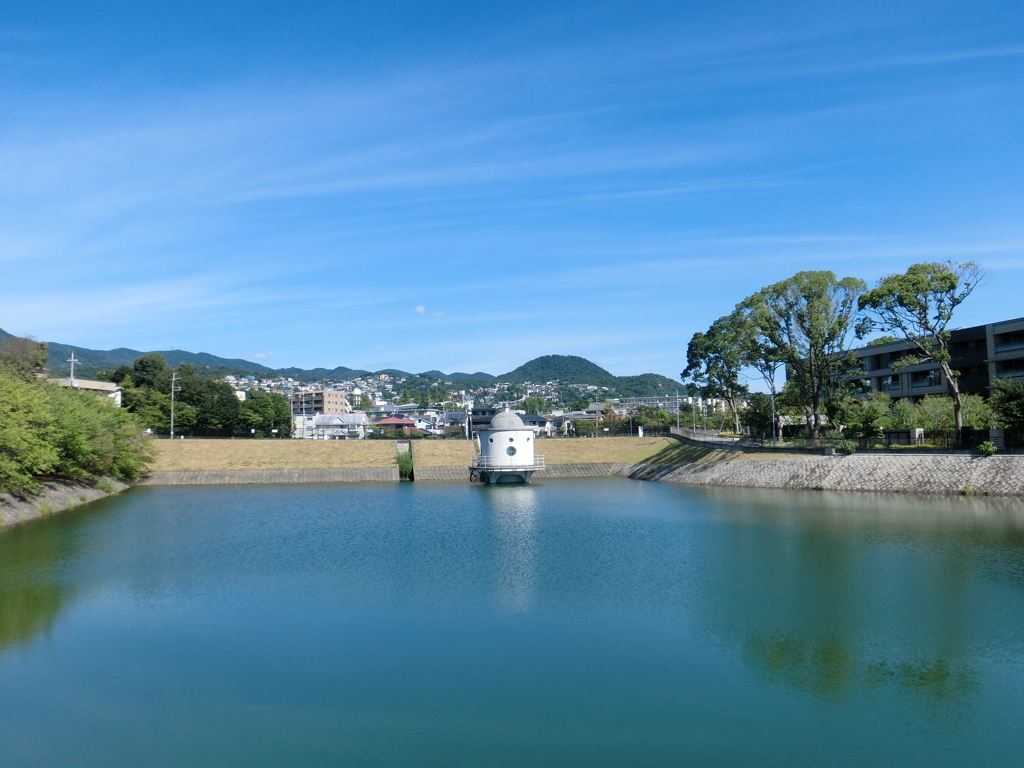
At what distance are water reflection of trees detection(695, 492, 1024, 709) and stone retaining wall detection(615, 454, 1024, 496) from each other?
15.3 feet

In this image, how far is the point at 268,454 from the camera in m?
60.2

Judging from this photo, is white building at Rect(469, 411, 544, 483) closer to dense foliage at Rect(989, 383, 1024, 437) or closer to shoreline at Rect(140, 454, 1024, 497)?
shoreline at Rect(140, 454, 1024, 497)

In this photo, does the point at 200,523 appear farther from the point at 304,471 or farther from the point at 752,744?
the point at 752,744

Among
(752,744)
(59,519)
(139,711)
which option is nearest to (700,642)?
(752,744)

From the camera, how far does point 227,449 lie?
199 feet

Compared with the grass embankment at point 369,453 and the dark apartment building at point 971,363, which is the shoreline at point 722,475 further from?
the dark apartment building at point 971,363

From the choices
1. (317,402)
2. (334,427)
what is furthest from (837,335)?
(317,402)

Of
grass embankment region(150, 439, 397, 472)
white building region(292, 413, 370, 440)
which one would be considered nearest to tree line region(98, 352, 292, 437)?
grass embankment region(150, 439, 397, 472)

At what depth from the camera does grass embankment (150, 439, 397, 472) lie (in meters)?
57.7

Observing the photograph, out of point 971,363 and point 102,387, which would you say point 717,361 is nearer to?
point 971,363

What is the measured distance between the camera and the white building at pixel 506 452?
5341 centimetres

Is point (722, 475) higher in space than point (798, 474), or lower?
lower

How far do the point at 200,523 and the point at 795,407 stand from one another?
2011 inches

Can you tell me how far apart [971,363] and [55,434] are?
65.3 m
